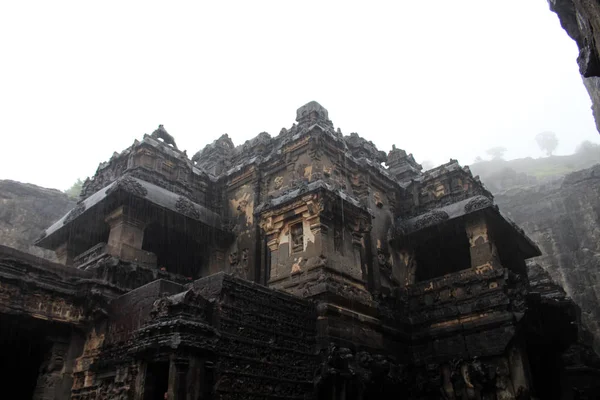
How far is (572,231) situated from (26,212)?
3400 cm

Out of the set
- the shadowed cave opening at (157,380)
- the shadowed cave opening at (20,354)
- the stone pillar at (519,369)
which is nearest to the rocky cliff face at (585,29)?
the stone pillar at (519,369)

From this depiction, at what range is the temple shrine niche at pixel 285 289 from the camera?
858 centimetres

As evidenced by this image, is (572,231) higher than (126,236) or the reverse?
higher

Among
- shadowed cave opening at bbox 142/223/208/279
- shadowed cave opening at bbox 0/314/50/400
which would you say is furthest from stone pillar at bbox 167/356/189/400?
shadowed cave opening at bbox 142/223/208/279

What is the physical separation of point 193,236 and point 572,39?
37.7 ft

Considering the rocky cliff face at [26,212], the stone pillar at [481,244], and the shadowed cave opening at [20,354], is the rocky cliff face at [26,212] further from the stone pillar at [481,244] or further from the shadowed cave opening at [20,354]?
the stone pillar at [481,244]

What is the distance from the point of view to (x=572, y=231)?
94.8ft

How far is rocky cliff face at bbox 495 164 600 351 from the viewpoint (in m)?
26.2

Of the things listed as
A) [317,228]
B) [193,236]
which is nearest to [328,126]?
[317,228]

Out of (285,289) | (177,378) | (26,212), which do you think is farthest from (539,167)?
(177,378)

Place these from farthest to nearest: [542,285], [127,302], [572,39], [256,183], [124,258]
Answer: [542,285], [256,183], [124,258], [127,302], [572,39]

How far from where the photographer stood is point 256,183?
616 inches

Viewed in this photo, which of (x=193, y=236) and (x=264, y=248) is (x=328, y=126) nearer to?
(x=264, y=248)

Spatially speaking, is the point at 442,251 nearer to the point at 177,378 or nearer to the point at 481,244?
the point at 481,244
